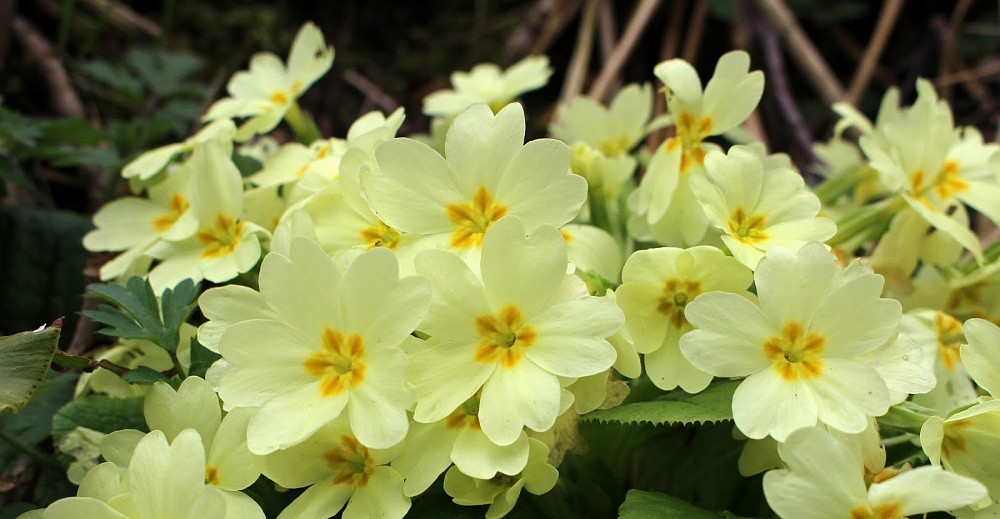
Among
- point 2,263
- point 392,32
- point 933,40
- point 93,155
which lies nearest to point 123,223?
point 93,155

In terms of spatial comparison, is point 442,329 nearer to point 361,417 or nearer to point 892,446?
point 361,417

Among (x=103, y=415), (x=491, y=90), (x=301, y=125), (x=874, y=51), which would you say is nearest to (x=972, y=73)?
(x=874, y=51)

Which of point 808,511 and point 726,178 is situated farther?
point 726,178

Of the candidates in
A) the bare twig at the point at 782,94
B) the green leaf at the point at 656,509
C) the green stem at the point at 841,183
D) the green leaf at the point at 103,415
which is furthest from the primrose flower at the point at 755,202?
the bare twig at the point at 782,94

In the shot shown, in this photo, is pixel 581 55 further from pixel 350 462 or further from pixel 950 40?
pixel 350 462

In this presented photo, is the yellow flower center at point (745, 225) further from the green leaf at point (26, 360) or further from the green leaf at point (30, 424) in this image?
the green leaf at point (30, 424)
